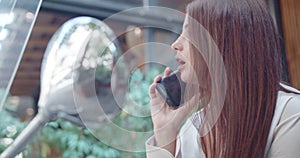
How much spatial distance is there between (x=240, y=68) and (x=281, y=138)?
0.54ft

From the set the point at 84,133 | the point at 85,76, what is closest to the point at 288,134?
the point at 85,76

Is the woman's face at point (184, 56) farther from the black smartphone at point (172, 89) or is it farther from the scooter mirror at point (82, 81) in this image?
the scooter mirror at point (82, 81)

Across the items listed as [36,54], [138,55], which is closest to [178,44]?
[138,55]

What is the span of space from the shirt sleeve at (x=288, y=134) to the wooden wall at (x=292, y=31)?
2.59 feet

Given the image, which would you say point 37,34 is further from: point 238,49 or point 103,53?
point 238,49

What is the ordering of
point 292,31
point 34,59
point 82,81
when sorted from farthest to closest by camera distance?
1. point 292,31
2. point 34,59
3. point 82,81

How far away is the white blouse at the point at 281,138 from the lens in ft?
2.41

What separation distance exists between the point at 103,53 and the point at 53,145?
467mm

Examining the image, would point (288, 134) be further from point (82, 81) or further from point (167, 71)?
point (82, 81)

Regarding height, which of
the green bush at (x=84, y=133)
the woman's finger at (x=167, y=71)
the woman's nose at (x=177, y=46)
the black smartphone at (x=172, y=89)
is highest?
the woman's nose at (x=177, y=46)

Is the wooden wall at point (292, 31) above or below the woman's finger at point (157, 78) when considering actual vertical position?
above

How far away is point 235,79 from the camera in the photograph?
2.61 ft

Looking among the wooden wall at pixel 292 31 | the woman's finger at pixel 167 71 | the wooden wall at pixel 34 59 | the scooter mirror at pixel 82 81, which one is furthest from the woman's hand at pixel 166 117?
the wooden wall at pixel 292 31

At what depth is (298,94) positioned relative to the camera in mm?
831
